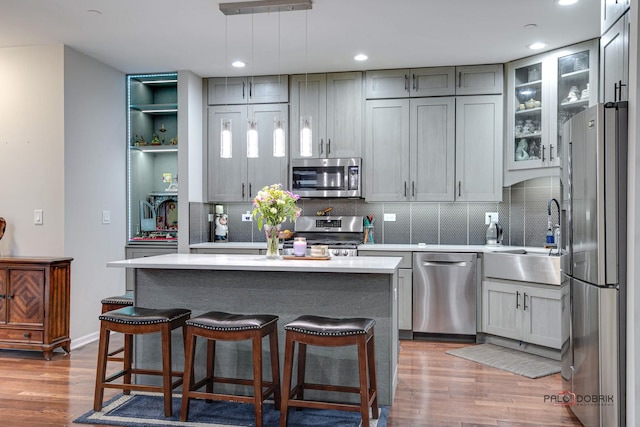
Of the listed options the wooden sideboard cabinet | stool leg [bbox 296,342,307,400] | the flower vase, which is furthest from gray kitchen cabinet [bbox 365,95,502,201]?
the wooden sideboard cabinet

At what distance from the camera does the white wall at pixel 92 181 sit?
475 centimetres

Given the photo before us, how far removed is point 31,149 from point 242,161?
6.51ft

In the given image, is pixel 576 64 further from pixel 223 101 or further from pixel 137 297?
pixel 137 297

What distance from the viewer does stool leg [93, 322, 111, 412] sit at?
312 centimetres

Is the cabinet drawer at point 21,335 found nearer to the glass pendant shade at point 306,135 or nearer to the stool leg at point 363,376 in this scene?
the glass pendant shade at point 306,135

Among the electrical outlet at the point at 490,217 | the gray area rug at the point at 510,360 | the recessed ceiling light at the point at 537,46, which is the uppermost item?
the recessed ceiling light at the point at 537,46

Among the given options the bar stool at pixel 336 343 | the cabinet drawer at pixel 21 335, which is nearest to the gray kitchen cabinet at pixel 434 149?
the bar stool at pixel 336 343

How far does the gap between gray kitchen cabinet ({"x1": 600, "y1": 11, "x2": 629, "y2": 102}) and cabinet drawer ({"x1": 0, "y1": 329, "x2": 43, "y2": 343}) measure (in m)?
4.45

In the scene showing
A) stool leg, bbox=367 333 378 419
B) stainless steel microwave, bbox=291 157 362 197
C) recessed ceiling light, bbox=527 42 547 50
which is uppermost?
recessed ceiling light, bbox=527 42 547 50

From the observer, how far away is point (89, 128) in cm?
503

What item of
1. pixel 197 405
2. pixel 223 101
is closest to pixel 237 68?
pixel 223 101

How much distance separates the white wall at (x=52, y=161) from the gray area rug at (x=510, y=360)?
3403 mm

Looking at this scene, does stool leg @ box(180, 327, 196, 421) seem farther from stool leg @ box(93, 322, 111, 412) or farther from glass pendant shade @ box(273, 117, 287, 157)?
glass pendant shade @ box(273, 117, 287, 157)

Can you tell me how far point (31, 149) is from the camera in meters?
4.72
